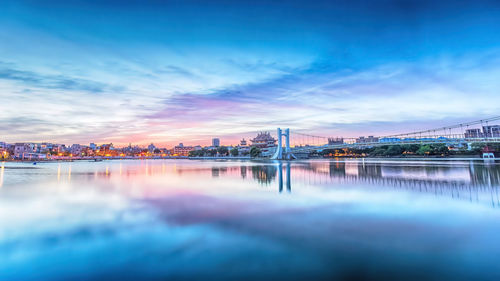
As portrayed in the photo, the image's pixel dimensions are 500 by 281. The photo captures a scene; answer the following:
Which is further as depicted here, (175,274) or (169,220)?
(169,220)

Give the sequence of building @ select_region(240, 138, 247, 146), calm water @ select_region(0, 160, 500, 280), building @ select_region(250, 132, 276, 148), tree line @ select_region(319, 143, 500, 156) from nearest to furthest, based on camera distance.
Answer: calm water @ select_region(0, 160, 500, 280), tree line @ select_region(319, 143, 500, 156), building @ select_region(250, 132, 276, 148), building @ select_region(240, 138, 247, 146)

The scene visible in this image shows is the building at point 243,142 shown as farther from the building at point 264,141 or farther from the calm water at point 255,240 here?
the calm water at point 255,240

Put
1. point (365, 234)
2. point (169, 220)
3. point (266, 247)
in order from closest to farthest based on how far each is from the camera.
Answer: point (266, 247) → point (365, 234) → point (169, 220)

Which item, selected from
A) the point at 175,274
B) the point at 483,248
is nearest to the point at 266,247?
the point at 175,274

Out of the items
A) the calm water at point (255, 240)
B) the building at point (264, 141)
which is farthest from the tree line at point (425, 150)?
the building at point (264, 141)

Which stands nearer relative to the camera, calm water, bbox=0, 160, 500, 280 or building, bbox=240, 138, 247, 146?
calm water, bbox=0, 160, 500, 280

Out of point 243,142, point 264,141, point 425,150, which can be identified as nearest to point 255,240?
point 425,150

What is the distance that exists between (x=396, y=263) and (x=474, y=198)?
8.83 m

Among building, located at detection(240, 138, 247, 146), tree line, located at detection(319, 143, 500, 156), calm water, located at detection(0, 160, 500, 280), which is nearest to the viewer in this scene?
calm water, located at detection(0, 160, 500, 280)

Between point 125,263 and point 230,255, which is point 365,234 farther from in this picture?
point 125,263

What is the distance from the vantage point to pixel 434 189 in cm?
1270

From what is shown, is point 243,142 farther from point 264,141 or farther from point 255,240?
point 255,240

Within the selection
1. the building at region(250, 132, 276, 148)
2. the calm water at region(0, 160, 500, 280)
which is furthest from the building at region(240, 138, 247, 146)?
the calm water at region(0, 160, 500, 280)

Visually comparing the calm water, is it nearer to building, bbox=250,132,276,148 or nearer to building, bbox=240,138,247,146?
building, bbox=250,132,276,148
